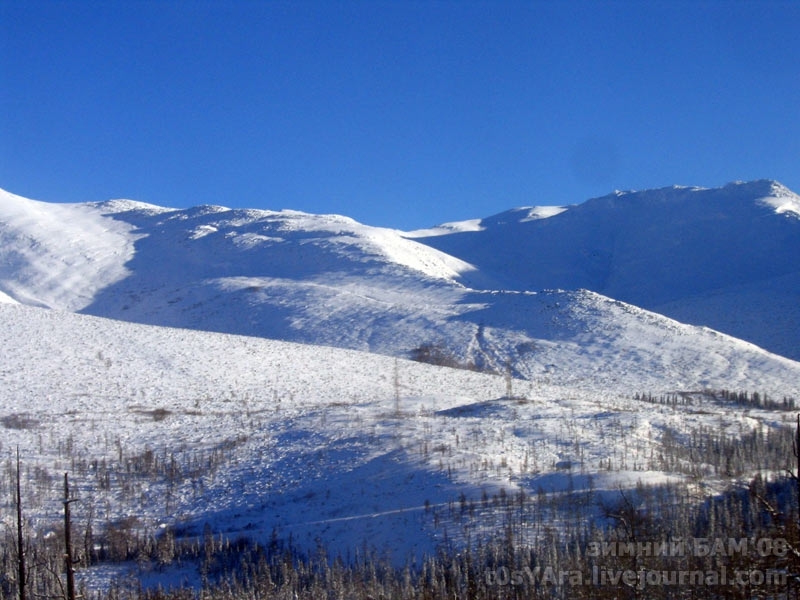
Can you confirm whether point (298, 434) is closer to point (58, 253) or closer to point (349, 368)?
point (349, 368)

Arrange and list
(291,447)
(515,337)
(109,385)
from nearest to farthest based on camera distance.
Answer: (291,447)
(109,385)
(515,337)

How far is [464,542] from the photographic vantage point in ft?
58.5

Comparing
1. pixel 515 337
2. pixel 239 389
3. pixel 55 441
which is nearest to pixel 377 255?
pixel 515 337

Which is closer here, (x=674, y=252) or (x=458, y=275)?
(x=458, y=275)

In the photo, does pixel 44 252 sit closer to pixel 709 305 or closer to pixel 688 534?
pixel 709 305

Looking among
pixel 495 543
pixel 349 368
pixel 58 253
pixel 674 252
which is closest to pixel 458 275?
pixel 674 252

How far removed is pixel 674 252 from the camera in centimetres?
13175

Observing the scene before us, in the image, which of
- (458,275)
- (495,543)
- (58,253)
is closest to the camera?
(495,543)

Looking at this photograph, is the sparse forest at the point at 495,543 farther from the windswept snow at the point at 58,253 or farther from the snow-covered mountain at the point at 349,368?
the windswept snow at the point at 58,253

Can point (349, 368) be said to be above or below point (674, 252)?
below

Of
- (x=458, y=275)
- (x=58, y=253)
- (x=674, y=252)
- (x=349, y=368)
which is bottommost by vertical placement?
(x=349, y=368)

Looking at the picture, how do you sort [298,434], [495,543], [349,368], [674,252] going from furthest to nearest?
[674,252] → [349,368] → [298,434] → [495,543]

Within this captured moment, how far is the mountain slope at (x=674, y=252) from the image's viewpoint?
8962 cm

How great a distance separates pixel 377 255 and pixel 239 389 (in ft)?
193
